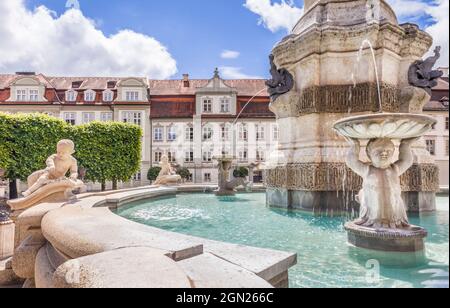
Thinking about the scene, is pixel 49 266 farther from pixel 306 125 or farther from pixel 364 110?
pixel 364 110

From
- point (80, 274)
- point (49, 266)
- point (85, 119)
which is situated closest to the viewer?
point (80, 274)

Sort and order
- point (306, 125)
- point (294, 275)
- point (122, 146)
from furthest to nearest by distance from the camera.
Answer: point (122, 146), point (306, 125), point (294, 275)

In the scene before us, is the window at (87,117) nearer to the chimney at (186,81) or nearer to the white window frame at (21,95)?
the white window frame at (21,95)

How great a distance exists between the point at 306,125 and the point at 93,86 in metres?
36.0

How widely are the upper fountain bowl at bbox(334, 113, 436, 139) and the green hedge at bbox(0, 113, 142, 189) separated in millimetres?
19596

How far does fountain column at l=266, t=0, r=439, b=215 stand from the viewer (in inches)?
229

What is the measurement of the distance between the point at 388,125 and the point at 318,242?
1.64 meters

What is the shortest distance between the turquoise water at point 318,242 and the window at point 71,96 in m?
32.7

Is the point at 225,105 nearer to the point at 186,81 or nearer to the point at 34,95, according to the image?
the point at 186,81

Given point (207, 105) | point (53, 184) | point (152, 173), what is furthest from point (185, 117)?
point (53, 184)

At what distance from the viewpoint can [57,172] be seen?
5.19m

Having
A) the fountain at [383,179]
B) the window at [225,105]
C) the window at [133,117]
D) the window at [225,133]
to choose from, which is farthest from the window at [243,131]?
the fountain at [383,179]

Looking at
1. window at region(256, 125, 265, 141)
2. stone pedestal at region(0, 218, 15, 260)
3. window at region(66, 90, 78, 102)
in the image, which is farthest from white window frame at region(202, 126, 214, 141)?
stone pedestal at region(0, 218, 15, 260)

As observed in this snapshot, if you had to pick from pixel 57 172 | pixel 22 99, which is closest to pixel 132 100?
pixel 22 99
